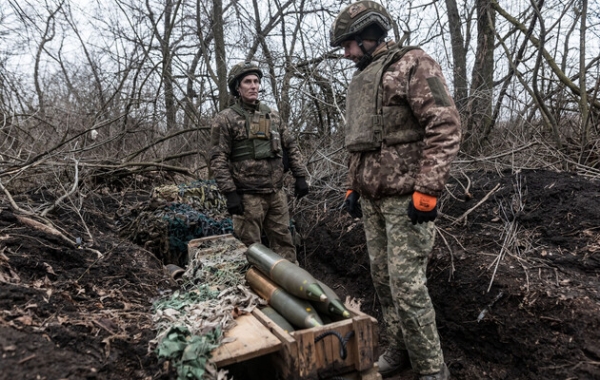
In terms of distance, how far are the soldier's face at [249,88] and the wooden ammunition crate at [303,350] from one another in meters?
2.65

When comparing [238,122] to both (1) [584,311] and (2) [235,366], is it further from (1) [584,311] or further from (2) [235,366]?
(1) [584,311]

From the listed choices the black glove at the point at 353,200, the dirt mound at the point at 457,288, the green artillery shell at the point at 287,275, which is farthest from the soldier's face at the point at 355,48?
the dirt mound at the point at 457,288

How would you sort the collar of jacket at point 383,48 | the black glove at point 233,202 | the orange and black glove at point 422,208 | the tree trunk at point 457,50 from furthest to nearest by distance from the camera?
1. the tree trunk at point 457,50
2. the black glove at point 233,202
3. the collar of jacket at point 383,48
4. the orange and black glove at point 422,208

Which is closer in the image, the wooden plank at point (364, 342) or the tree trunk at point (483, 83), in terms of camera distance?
the wooden plank at point (364, 342)

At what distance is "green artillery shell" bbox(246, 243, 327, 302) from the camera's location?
2996 mm

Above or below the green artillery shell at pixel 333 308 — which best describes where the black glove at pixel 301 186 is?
above

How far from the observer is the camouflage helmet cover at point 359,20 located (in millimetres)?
3117

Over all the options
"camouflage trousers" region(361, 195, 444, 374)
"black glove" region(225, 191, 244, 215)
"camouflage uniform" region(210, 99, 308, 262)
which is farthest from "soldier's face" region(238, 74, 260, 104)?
"camouflage trousers" region(361, 195, 444, 374)

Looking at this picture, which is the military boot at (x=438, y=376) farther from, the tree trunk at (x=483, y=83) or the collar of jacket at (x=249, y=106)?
the tree trunk at (x=483, y=83)

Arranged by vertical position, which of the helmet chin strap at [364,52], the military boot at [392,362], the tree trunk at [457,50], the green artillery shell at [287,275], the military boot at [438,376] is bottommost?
the military boot at [392,362]

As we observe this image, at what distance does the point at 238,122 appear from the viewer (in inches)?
191

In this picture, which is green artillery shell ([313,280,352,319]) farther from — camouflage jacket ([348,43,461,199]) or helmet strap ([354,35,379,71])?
helmet strap ([354,35,379,71])

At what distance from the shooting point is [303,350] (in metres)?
2.64

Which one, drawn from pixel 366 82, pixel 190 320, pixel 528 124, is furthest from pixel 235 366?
pixel 528 124
